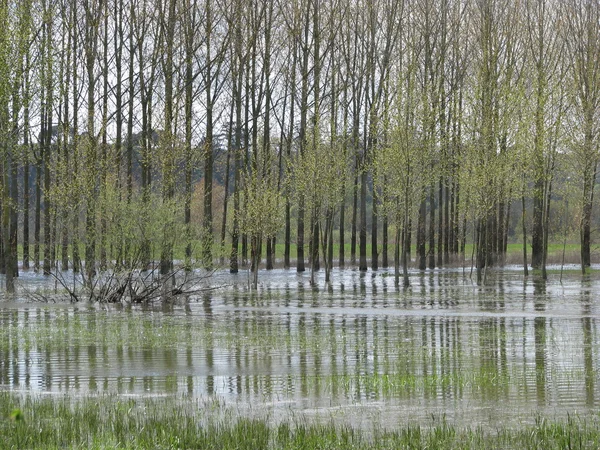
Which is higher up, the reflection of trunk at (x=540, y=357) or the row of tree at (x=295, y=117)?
the row of tree at (x=295, y=117)

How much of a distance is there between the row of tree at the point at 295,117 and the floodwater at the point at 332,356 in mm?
6637

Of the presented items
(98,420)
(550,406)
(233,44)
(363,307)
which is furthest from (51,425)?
(233,44)

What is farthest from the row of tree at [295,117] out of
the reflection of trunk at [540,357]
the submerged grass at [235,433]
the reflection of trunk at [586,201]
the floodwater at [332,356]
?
the submerged grass at [235,433]

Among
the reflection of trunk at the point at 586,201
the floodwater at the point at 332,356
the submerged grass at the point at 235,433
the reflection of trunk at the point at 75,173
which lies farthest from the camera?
the reflection of trunk at the point at 586,201

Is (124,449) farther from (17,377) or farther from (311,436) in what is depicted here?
(17,377)

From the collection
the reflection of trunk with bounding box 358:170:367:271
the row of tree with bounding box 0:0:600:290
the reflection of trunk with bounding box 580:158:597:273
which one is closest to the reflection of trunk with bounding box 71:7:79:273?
the row of tree with bounding box 0:0:600:290

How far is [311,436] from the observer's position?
32.6 ft

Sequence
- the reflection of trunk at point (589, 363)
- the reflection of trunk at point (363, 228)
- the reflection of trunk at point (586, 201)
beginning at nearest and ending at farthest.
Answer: the reflection of trunk at point (589, 363) < the reflection of trunk at point (586, 201) < the reflection of trunk at point (363, 228)

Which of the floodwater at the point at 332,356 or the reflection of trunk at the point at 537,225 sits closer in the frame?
the floodwater at the point at 332,356

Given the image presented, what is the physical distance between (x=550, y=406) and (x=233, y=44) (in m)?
45.2

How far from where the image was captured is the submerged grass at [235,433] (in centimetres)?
963

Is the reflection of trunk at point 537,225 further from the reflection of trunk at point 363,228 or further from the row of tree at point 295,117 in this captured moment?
the reflection of trunk at point 363,228

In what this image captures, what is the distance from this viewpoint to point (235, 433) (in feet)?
32.9

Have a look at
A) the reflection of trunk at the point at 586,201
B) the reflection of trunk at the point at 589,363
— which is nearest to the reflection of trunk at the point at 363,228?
the reflection of trunk at the point at 586,201
